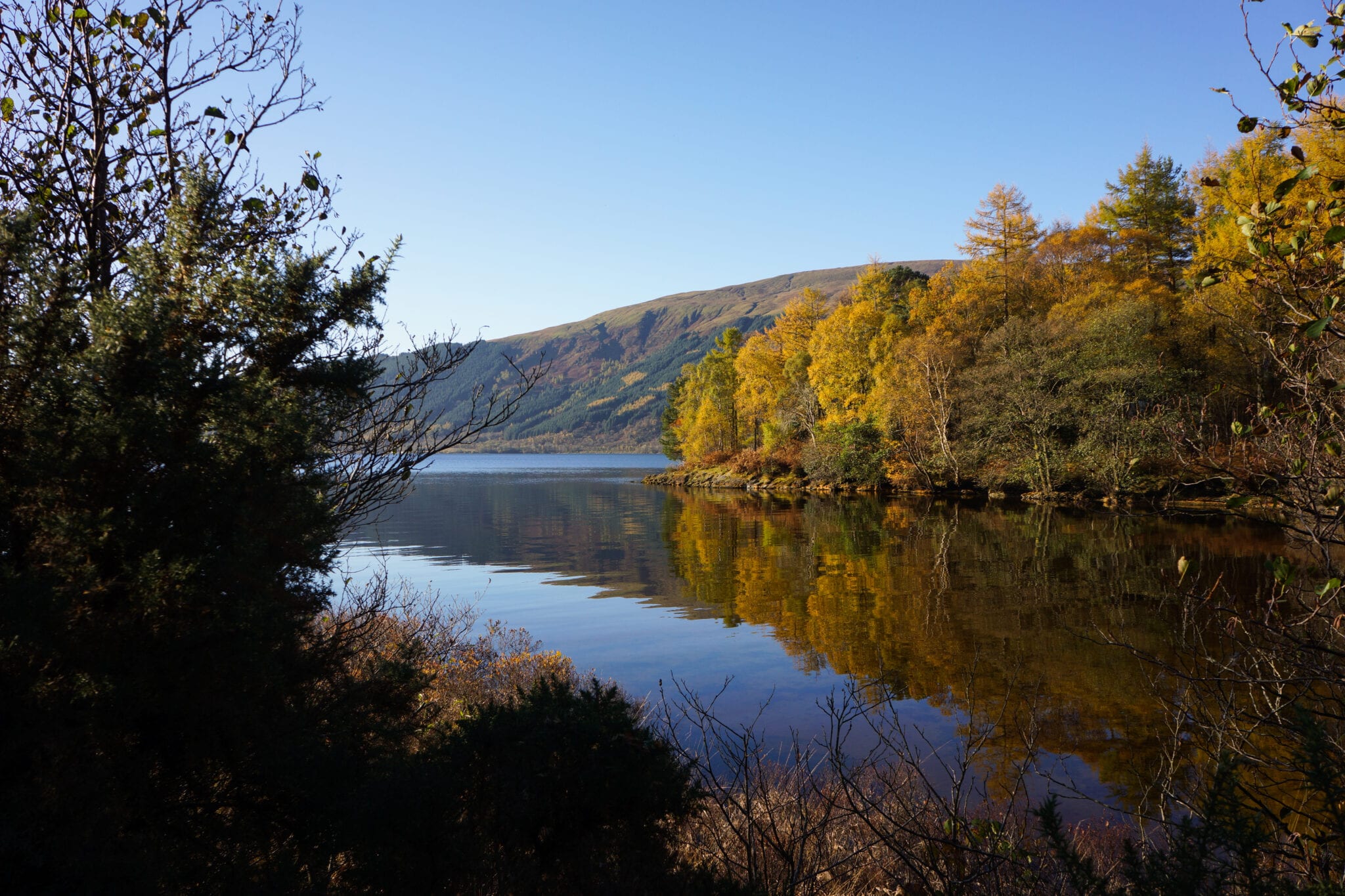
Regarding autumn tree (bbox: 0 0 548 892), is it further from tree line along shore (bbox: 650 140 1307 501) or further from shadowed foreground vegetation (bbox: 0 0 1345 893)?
tree line along shore (bbox: 650 140 1307 501)

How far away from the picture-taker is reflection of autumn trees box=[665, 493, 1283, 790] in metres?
9.41

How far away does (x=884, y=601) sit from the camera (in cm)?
1594

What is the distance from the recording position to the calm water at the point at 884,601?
31.8 feet

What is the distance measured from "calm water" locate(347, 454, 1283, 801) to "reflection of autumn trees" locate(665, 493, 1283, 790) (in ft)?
0.19

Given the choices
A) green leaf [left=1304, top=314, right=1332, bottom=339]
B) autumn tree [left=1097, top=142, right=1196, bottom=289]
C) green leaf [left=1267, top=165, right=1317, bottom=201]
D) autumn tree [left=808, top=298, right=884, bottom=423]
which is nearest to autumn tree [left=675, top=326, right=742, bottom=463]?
autumn tree [left=808, top=298, right=884, bottom=423]

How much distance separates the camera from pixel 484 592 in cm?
1947

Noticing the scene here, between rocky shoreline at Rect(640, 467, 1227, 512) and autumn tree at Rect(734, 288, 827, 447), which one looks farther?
autumn tree at Rect(734, 288, 827, 447)

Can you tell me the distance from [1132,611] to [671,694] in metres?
9.09

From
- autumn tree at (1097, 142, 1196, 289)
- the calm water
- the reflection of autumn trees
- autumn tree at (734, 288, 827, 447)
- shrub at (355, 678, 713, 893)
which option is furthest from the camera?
autumn tree at (734, 288, 827, 447)

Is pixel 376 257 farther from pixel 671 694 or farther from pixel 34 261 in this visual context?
pixel 671 694

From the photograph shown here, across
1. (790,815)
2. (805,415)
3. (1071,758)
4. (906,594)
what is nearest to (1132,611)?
(906,594)

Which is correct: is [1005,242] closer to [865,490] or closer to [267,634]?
[865,490]

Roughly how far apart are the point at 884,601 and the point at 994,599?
221 cm

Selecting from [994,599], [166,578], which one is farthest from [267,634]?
[994,599]
